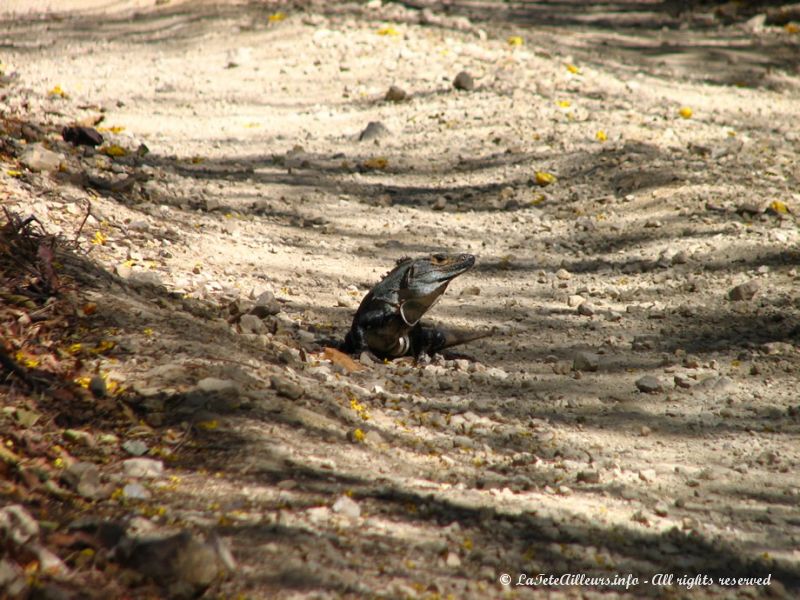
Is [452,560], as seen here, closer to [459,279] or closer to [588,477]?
[588,477]

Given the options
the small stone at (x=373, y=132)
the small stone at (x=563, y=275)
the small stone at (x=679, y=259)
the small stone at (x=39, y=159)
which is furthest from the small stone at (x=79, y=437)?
the small stone at (x=373, y=132)

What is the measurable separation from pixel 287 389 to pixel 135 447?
28.4 inches

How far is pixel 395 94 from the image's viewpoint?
26.2 ft

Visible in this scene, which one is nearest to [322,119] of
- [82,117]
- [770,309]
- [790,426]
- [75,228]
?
[82,117]

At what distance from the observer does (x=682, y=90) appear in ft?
28.2

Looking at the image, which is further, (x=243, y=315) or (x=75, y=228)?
(x=75, y=228)

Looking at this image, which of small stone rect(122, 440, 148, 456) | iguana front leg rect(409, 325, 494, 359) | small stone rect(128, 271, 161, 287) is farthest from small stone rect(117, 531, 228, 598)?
iguana front leg rect(409, 325, 494, 359)

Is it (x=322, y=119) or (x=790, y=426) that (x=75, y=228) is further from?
(x=790, y=426)

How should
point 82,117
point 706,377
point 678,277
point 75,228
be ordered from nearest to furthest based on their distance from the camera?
1. point 706,377
2. point 75,228
3. point 678,277
4. point 82,117

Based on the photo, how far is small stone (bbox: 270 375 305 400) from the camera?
3.42m

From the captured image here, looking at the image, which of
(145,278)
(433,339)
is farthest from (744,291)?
(145,278)

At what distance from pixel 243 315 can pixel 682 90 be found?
6191 millimetres

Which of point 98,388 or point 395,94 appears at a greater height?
point 395,94

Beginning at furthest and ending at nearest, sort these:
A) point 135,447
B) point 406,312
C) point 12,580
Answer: point 406,312, point 135,447, point 12,580
